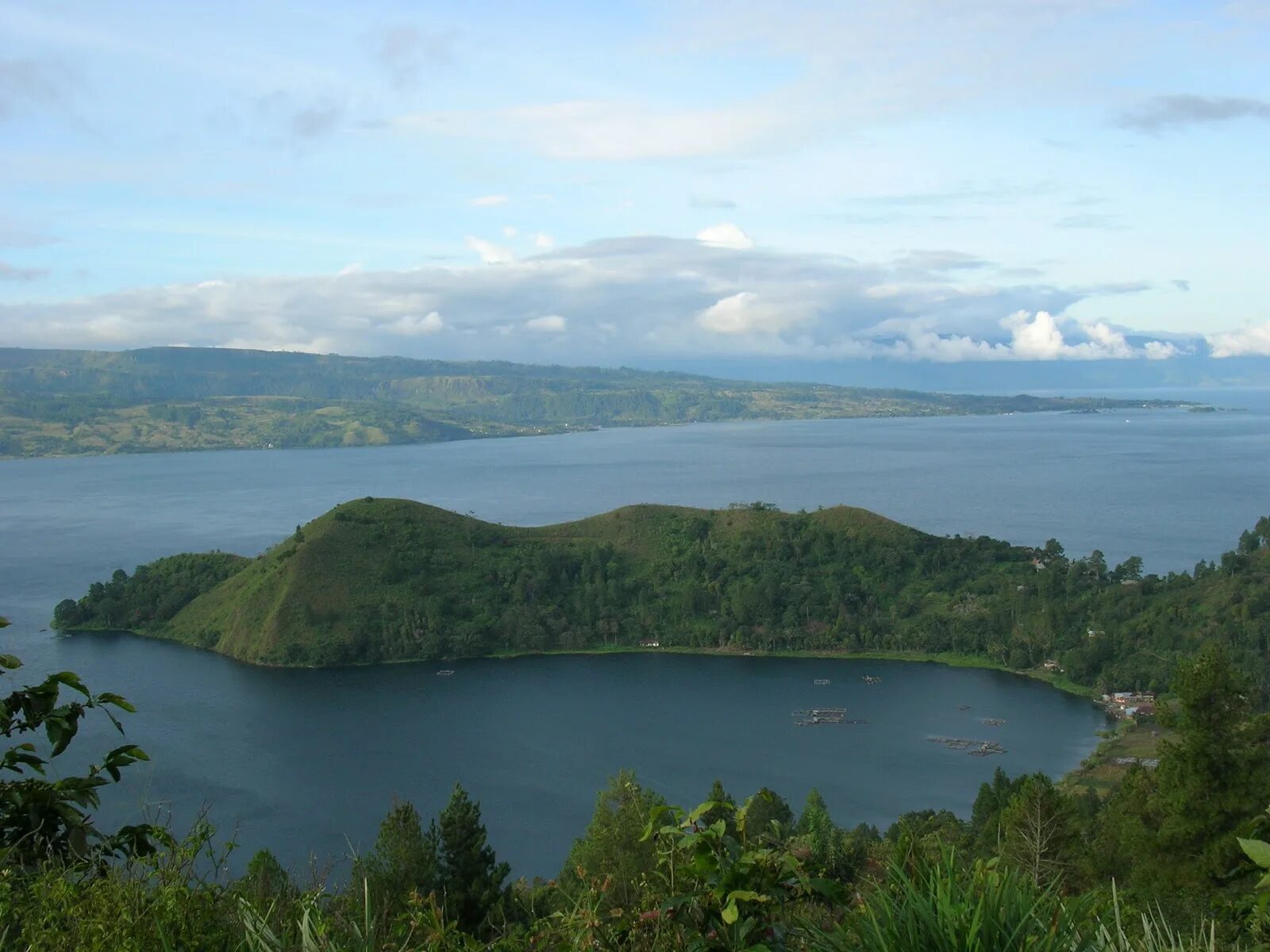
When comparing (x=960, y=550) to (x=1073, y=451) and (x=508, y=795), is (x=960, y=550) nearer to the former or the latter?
(x=508, y=795)

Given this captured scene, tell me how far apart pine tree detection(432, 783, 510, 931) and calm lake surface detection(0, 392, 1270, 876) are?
383 cm

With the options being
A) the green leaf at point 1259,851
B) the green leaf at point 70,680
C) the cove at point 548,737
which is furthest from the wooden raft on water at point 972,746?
A: the green leaf at point 70,680

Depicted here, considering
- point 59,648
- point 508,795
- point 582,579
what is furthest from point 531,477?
point 508,795

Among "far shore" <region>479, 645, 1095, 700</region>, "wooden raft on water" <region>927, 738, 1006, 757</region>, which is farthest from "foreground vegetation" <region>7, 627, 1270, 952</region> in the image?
"far shore" <region>479, 645, 1095, 700</region>

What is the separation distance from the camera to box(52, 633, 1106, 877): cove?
99.1ft

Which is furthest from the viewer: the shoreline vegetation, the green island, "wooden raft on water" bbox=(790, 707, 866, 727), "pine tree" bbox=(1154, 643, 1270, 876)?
the shoreline vegetation

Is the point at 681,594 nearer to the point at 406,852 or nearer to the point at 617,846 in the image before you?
the point at 617,846

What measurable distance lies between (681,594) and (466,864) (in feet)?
126

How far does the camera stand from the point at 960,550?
55.7 meters

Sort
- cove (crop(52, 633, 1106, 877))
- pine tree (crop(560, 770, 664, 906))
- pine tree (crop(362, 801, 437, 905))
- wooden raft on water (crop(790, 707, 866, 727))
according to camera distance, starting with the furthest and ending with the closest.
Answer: wooden raft on water (crop(790, 707, 866, 727))
cove (crop(52, 633, 1106, 877))
pine tree (crop(362, 801, 437, 905))
pine tree (crop(560, 770, 664, 906))

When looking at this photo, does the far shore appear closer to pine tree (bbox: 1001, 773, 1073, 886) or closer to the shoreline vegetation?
the shoreline vegetation

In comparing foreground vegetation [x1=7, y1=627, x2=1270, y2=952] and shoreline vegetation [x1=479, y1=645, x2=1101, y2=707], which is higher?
foreground vegetation [x1=7, y1=627, x2=1270, y2=952]

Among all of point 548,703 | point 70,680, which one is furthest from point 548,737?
point 70,680

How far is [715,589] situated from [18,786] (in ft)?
169
